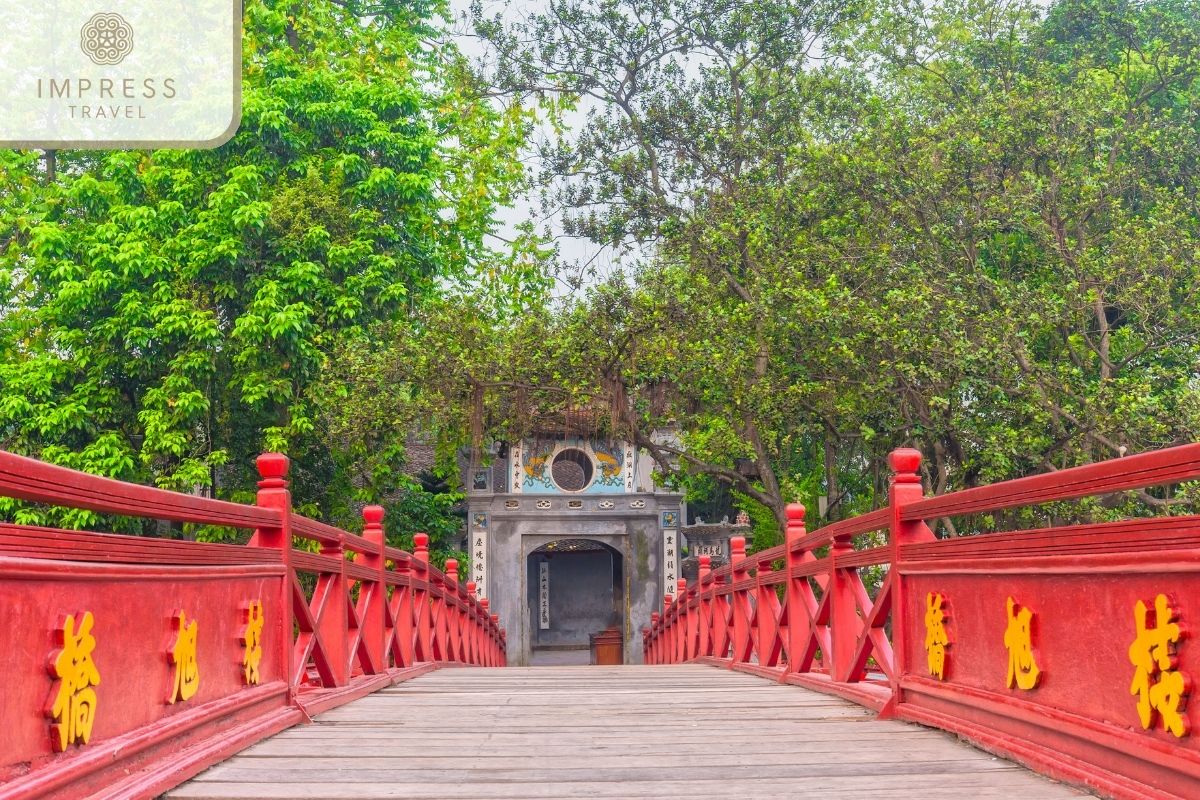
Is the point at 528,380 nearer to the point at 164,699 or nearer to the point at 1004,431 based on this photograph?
the point at 1004,431

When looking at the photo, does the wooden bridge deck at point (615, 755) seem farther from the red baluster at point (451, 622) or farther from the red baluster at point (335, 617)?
the red baluster at point (451, 622)

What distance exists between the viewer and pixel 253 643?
12.8 feet

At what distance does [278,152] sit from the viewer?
1414cm

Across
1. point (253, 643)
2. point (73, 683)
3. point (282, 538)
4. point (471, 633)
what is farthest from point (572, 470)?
point (73, 683)

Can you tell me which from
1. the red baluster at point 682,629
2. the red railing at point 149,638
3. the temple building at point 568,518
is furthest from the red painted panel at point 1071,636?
the temple building at point 568,518

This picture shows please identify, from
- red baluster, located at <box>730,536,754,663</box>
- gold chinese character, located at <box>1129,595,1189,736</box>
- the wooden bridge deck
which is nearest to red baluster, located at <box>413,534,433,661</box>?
red baluster, located at <box>730,536,754,663</box>

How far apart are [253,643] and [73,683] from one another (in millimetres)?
1423

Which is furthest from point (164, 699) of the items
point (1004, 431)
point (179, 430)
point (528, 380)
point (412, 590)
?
point (179, 430)

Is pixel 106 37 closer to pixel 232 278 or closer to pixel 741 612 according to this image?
pixel 232 278

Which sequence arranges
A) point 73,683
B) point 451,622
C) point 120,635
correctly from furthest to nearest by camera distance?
point 451,622 → point 120,635 → point 73,683

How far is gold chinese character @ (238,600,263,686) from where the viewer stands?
3807 mm

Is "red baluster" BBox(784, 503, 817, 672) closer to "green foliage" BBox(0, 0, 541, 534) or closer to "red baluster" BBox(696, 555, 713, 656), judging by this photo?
"red baluster" BBox(696, 555, 713, 656)

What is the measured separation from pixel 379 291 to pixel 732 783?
11153mm

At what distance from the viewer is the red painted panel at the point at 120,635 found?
2279mm
